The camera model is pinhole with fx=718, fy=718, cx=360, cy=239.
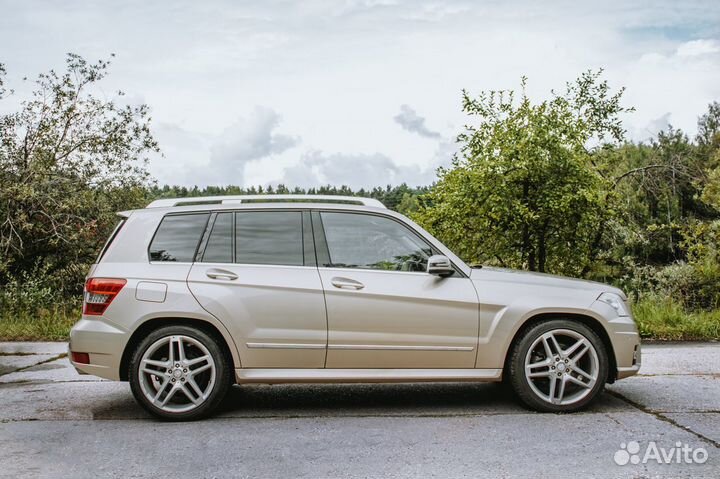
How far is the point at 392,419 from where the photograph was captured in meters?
5.52

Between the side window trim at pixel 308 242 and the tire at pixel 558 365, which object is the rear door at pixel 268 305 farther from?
the tire at pixel 558 365

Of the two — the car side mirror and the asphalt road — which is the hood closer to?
the car side mirror

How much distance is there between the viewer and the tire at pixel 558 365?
18.4 ft

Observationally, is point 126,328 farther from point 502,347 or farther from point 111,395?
point 502,347

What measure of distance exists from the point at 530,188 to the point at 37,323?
7922mm

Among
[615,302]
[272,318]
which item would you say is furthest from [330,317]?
[615,302]

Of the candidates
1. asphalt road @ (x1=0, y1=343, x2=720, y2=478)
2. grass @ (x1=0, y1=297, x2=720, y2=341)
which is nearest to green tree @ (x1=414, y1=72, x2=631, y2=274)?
grass @ (x1=0, y1=297, x2=720, y2=341)

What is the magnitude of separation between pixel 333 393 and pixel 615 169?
9430mm

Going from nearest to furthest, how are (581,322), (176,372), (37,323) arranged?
(176,372) < (581,322) < (37,323)

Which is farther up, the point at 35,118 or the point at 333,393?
the point at 35,118

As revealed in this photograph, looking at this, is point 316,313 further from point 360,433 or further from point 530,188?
point 530,188

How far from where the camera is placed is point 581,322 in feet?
19.2

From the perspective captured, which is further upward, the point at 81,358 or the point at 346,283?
the point at 346,283

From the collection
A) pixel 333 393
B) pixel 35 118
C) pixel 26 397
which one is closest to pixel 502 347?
pixel 333 393
